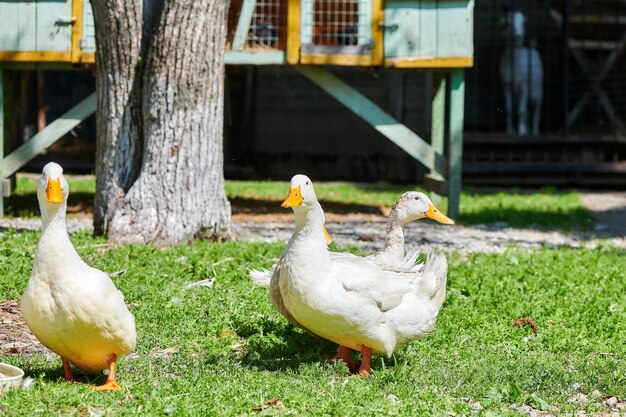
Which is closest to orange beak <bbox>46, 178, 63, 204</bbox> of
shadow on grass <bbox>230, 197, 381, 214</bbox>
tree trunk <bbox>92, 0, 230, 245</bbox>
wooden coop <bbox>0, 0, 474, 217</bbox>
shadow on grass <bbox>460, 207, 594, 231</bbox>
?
tree trunk <bbox>92, 0, 230, 245</bbox>

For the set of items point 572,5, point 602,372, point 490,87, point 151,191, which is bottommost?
point 602,372

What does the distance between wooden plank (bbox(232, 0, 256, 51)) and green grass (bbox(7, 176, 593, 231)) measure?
8.64 feet

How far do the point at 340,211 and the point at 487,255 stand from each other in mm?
3769

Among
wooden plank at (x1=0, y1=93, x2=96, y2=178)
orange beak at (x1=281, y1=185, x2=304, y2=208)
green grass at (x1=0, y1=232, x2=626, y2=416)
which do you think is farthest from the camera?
wooden plank at (x1=0, y1=93, x2=96, y2=178)

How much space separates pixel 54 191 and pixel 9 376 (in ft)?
3.12

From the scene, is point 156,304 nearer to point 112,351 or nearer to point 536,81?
point 112,351

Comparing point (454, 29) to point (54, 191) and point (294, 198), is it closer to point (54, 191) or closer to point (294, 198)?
point (294, 198)

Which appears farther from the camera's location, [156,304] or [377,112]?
[377,112]

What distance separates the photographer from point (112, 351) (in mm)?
5043

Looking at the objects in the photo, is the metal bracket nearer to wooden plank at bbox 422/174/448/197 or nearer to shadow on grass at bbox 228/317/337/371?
wooden plank at bbox 422/174/448/197

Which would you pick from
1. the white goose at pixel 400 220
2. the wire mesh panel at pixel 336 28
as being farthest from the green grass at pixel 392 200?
the white goose at pixel 400 220

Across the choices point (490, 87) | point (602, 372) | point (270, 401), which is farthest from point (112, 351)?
point (490, 87)

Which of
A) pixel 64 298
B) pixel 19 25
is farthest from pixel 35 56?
pixel 64 298

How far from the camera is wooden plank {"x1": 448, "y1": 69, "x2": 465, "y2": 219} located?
11.8m
